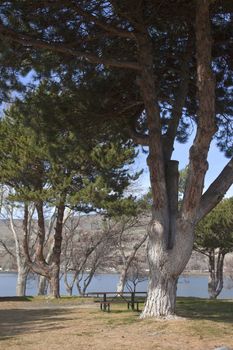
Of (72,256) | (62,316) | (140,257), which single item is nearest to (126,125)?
(62,316)

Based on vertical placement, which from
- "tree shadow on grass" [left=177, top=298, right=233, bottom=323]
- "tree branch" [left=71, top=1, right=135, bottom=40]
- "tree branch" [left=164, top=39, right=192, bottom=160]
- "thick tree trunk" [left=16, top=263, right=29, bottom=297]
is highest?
"tree branch" [left=71, top=1, right=135, bottom=40]

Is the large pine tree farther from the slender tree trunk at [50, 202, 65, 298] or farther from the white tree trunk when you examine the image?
the slender tree trunk at [50, 202, 65, 298]

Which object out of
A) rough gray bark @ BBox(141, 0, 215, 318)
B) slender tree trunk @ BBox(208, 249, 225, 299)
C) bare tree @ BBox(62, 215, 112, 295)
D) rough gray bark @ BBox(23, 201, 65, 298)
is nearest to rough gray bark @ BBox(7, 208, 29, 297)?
bare tree @ BBox(62, 215, 112, 295)

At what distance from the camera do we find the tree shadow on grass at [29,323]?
30.8 feet

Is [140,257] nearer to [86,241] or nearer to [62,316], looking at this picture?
[86,241]

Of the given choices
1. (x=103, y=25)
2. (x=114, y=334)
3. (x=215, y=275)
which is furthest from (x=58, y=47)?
(x=215, y=275)

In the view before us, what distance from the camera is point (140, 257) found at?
42188 mm

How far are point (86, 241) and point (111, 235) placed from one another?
2264 millimetres

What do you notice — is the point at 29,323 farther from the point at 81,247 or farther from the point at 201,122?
the point at 81,247

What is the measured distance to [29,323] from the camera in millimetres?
10664

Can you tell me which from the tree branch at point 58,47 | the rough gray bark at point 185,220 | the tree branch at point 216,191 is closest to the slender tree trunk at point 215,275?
the tree branch at point 216,191

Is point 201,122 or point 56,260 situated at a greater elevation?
point 201,122

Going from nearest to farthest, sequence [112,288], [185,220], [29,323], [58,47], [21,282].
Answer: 1. [185,220]
2. [58,47]
3. [29,323]
4. [21,282]
5. [112,288]

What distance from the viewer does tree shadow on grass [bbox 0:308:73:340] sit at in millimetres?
9377
